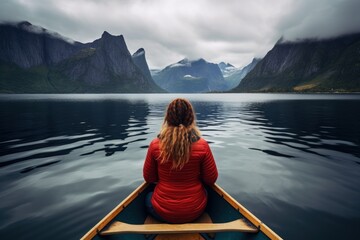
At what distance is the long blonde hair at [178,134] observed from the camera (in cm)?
396

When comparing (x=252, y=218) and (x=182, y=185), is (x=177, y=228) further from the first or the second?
(x=252, y=218)

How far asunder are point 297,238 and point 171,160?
4.50 meters

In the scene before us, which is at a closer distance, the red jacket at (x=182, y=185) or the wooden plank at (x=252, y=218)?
the wooden plank at (x=252, y=218)

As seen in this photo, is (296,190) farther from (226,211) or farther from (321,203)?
(226,211)

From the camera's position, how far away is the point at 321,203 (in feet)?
24.8

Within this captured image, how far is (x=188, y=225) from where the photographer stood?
12.6 feet

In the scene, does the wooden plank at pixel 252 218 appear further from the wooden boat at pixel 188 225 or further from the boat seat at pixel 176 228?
the boat seat at pixel 176 228

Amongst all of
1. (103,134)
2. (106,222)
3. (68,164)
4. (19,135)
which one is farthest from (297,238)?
(19,135)

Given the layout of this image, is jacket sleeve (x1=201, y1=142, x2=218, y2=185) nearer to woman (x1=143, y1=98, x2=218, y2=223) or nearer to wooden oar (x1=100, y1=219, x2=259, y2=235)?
woman (x1=143, y1=98, x2=218, y2=223)

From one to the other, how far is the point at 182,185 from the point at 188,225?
0.73 m

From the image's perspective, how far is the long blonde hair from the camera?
156 inches

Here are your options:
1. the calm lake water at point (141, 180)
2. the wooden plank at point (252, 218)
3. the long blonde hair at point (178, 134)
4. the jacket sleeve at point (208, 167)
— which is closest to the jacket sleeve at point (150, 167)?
the long blonde hair at point (178, 134)

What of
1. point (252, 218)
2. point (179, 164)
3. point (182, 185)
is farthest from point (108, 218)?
point (252, 218)

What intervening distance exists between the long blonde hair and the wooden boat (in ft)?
3.73
